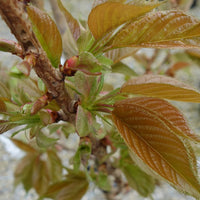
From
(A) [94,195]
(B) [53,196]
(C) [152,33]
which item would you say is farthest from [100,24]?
(A) [94,195]

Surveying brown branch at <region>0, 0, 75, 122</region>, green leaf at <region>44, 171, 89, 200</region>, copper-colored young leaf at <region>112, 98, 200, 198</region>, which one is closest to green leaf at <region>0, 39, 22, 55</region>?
brown branch at <region>0, 0, 75, 122</region>

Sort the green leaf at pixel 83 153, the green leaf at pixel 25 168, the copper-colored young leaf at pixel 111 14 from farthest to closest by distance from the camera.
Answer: the green leaf at pixel 25 168 < the green leaf at pixel 83 153 < the copper-colored young leaf at pixel 111 14

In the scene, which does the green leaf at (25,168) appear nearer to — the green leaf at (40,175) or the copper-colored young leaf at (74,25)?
the green leaf at (40,175)

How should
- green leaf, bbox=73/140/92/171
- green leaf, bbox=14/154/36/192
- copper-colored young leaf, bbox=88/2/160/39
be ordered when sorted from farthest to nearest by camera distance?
1. green leaf, bbox=14/154/36/192
2. green leaf, bbox=73/140/92/171
3. copper-colored young leaf, bbox=88/2/160/39

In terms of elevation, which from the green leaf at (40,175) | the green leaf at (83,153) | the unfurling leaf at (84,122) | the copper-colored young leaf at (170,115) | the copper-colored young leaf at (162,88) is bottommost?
the green leaf at (40,175)

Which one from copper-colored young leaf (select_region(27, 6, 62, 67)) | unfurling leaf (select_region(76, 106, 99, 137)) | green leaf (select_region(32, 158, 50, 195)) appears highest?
copper-colored young leaf (select_region(27, 6, 62, 67))

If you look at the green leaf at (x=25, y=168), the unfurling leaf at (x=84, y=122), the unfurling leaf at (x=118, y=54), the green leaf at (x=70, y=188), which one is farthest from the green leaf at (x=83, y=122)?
the green leaf at (x=25, y=168)

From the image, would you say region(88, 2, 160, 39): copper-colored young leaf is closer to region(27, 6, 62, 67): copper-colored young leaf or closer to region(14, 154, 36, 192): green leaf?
region(27, 6, 62, 67): copper-colored young leaf
